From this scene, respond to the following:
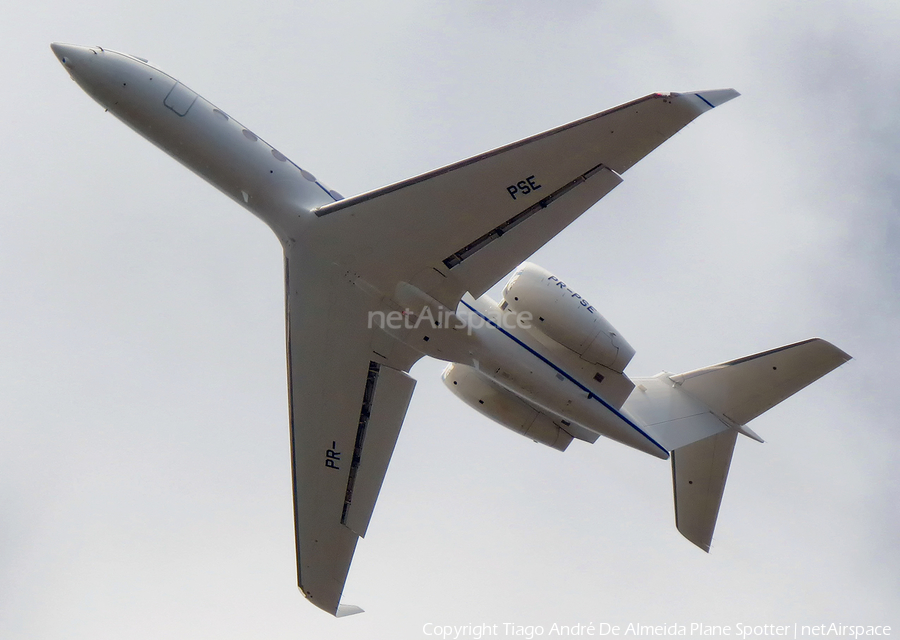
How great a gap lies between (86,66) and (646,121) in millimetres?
10786

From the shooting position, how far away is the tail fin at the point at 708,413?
1962 centimetres

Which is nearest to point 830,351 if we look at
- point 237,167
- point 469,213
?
point 469,213

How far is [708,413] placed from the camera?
20500mm

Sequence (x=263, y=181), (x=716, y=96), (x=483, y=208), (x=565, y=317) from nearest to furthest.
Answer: (x=716, y=96) → (x=483, y=208) → (x=263, y=181) → (x=565, y=317)

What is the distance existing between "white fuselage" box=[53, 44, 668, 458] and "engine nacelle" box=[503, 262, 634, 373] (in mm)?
582

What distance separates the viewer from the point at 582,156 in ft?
49.6

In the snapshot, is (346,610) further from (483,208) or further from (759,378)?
(759,378)

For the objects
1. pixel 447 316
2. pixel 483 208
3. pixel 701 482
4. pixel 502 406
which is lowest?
pixel 502 406

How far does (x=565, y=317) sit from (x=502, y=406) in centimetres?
294

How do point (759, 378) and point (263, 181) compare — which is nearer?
point (263, 181)

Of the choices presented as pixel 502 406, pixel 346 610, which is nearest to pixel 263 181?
pixel 502 406

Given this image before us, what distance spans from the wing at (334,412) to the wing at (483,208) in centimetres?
99

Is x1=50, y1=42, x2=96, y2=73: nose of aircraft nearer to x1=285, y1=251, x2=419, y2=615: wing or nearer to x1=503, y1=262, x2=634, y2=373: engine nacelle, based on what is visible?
x1=285, y1=251, x2=419, y2=615: wing

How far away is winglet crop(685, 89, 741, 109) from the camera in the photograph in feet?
47.0
